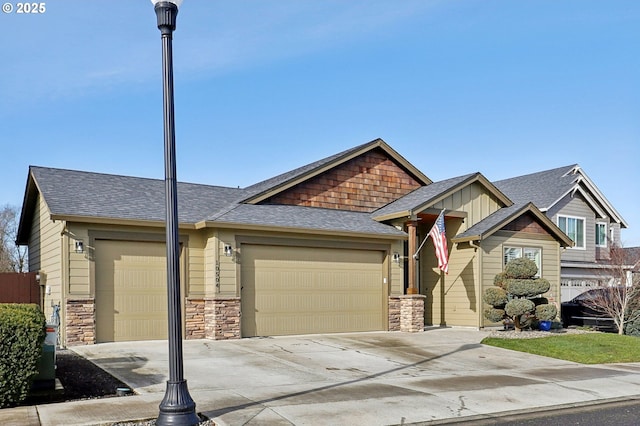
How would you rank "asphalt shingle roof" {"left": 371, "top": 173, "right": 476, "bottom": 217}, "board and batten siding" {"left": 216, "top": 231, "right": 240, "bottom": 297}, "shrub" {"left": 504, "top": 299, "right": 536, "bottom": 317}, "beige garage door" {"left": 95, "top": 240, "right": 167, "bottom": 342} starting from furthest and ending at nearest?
"asphalt shingle roof" {"left": 371, "top": 173, "right": 476, "bottom": 217} → "shrub" {"left": 504, "top": 299, "right": 536, "bottom": 317} → "board and batten siding" {"left": 216, "top": 231, "right": 240, "bottom": 297} → "beige garage door" {"left": 95, "top": 240, "right": 167, "bottom": 342}

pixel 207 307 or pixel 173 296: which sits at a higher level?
pixel 173 296

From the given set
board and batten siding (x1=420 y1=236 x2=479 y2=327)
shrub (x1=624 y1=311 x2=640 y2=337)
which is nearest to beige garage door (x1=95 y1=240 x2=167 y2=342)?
board and batten siding (x1=420 y1=236 x2=479 y2=327)

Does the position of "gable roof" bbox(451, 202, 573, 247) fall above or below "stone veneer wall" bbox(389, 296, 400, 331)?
above

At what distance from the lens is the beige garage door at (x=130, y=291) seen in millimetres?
15672

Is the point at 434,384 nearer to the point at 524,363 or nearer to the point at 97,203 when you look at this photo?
the point at 524,363

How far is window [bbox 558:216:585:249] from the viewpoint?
97.8ft

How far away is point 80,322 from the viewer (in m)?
15.1

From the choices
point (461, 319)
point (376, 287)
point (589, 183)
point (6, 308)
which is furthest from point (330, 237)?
point (589, 183)

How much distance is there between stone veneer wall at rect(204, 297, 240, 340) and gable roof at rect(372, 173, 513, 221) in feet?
20.2

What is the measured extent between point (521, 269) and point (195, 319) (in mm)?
9577

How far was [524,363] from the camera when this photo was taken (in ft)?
47.2

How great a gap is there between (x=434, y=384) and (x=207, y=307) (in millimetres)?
7478

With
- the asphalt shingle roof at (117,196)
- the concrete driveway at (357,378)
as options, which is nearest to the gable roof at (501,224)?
the concrete driveway at (357,378)

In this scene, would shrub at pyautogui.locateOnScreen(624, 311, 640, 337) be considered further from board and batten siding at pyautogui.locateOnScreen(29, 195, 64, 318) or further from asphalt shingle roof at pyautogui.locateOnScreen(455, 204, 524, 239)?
board and batten siding at pyautogui.locateOnScreen(29, 195, 64, 318)
